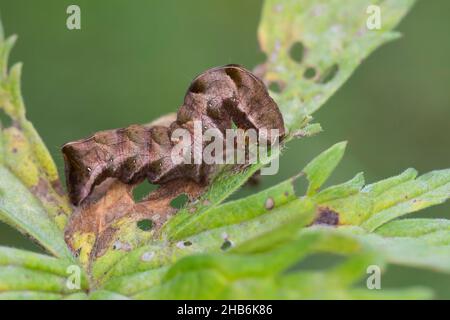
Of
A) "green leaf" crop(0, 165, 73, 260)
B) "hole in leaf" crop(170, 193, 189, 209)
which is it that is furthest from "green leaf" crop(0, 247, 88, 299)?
"hole in leaf" crop(170, 193, 189, 209)

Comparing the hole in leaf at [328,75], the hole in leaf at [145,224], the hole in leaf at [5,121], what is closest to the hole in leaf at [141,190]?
the hole in leaf at [145,224]

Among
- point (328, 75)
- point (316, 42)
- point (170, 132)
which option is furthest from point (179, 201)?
point (316, 42)

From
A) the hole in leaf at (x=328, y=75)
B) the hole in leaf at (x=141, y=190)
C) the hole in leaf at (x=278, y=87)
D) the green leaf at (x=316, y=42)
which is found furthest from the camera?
the hole in leaf at (x=278, y=87)

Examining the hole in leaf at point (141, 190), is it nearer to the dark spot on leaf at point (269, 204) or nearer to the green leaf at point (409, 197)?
the dark spot on leaf at point (269, 204)

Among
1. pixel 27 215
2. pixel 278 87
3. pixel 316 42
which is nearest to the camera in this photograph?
pixel 27 215

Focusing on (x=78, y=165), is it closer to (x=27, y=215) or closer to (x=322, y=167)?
(x=27, y=215)
